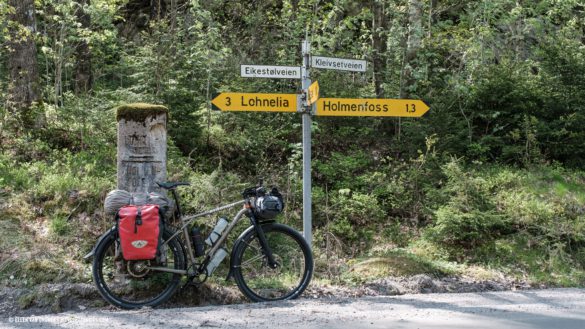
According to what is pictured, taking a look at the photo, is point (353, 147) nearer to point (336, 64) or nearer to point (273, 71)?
point (336, 64)

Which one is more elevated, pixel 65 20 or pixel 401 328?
pixel 65 20

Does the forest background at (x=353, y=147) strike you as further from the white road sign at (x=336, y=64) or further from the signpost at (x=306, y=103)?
the white road sign at (x=336, y=64)

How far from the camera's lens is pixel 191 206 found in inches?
318

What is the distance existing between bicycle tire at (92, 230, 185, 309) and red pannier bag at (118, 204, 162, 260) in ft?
0.65

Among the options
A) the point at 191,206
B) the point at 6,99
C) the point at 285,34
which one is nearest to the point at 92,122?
the point at 6,99

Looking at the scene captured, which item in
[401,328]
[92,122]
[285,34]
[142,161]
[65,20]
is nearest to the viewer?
[401,328]

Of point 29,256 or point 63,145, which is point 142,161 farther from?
point 63,145

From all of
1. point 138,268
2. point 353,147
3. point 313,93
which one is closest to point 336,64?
point 313,93

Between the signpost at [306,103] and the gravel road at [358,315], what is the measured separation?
1.43 metres

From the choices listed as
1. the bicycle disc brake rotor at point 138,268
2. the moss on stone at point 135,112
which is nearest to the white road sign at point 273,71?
the moss on stone at point 135,112

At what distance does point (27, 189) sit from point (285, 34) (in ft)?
23.5

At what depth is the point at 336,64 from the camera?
7.18m

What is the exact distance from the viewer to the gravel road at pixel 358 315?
5.06 m

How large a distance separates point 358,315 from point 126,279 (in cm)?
250
